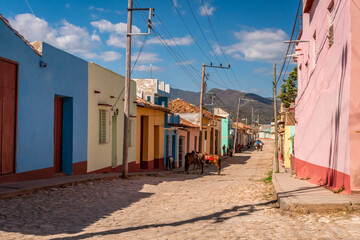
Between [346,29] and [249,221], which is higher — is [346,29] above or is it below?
above

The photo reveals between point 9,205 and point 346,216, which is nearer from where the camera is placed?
point 346,216

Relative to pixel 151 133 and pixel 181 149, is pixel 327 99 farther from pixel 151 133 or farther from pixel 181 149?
pixel 181 149

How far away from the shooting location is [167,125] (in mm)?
24422

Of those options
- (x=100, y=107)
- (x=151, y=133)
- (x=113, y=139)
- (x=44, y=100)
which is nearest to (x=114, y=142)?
(x=113, y=139)

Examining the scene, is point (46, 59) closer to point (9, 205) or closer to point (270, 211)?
point (9, 205)

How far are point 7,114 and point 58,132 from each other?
10.4 ft

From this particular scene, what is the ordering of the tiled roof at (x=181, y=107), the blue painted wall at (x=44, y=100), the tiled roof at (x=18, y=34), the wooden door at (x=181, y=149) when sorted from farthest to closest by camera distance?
the tiled roof at (x=181, y=107) < the wooden door at (x=181, y=149) < the blue painted wall at (x=44, y=100) < the tiled roof at (x=18, y=34)

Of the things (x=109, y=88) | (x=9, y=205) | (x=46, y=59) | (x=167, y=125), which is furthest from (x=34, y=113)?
(x=167, y=125)

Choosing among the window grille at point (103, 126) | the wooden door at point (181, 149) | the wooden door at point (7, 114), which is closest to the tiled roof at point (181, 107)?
the wooden door at point (181, 149)

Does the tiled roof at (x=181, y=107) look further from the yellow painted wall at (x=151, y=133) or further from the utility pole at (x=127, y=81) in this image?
the utility pole at (x=127, y=81)

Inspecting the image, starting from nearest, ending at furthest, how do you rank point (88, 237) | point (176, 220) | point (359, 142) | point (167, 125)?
point (88, 237) < point (176, 220) < point (359, 142) < point (167, 125)

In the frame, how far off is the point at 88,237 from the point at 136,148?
14656 millimetres

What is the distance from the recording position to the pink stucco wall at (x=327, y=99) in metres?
7.87

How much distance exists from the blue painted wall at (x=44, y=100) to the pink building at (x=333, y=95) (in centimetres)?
751
